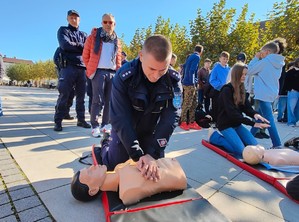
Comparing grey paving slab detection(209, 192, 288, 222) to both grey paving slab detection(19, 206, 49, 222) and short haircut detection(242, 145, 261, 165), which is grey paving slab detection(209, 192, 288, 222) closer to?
short haircut detection(242, 145, 261, 165)

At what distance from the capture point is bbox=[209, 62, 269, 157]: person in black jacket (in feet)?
11.1

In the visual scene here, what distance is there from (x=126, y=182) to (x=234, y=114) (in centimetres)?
232

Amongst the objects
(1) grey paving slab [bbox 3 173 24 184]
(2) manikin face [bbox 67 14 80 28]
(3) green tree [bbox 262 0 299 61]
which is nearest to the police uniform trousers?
(2) manikin face [bbox 67 14 80 28]

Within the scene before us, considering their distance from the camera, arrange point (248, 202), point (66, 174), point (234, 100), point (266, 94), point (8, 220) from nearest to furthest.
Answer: point (8, 220), point (248, 202), point (66, 174), point (234, 100), point (266, 94)

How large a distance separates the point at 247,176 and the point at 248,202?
64cm

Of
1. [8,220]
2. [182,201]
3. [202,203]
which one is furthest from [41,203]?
[202,203]

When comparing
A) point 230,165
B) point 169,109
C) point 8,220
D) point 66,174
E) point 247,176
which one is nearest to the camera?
point 8,220

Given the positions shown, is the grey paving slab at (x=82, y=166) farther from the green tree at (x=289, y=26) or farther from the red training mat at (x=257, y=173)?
the green tree at (x=289, y=26)

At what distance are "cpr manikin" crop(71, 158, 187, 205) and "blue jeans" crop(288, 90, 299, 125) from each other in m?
5.93

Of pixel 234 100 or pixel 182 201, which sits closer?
pixel 182 201

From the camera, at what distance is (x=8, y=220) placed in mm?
1547

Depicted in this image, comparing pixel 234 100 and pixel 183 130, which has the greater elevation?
pixel 234 100

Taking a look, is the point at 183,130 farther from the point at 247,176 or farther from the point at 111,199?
the point at 111,199

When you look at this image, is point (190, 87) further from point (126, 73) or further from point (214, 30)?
point (214, 30)
